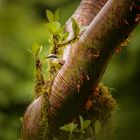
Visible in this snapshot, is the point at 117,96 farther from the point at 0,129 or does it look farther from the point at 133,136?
the point at 133,136

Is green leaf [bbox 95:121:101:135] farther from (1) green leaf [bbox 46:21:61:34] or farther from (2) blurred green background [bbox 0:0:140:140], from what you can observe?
(2) blurred green background [bbox 0:0:140:140]

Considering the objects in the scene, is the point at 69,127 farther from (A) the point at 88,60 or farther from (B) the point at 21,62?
(B) the point at 21,62

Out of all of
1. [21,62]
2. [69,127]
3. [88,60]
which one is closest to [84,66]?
[88,60]

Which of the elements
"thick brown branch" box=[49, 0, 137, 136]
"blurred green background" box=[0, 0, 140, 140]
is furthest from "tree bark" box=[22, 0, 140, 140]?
"blurred green background" box=[0, 0, 140, 140]

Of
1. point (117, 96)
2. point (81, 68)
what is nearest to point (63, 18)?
point (117, 96)

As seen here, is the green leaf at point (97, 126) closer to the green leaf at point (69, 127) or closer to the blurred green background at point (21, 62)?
the green leaf at point (69, 127)
